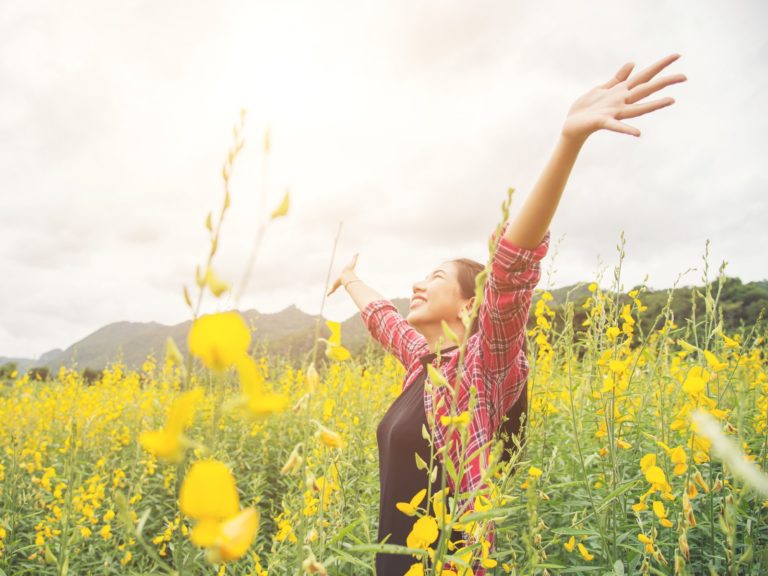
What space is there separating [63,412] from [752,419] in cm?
664

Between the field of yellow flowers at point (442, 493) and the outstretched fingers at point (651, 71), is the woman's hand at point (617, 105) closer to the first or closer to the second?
the outstretched fingers at point (651, 71)

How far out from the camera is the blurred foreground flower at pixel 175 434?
42 centimetres

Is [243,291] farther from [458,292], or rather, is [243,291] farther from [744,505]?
[744,505]

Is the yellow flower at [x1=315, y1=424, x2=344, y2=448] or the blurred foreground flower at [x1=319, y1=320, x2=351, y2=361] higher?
the blurred foreground flower at [x1=319, y1=320, x2=351, y2=361]

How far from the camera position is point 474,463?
1.93m

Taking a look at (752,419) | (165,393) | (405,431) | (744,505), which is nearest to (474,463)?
(405,431)

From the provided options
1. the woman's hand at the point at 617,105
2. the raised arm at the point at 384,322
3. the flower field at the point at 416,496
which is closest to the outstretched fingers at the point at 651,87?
the woman's hand at the point at 617,105

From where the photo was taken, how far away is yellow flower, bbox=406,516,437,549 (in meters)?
1.23

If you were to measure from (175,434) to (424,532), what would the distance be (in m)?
1.01

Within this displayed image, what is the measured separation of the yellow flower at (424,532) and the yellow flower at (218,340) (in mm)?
976

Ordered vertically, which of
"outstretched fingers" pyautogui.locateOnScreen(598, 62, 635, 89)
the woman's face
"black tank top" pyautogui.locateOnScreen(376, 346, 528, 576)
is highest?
"outstretched fingers" pyautogui.locateOnScreen(598, 62, 635, 89)

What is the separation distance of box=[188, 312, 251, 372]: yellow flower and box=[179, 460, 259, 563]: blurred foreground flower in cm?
10

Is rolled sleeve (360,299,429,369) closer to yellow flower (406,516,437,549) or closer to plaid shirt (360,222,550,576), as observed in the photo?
plaid shirt (360,222,550,576)

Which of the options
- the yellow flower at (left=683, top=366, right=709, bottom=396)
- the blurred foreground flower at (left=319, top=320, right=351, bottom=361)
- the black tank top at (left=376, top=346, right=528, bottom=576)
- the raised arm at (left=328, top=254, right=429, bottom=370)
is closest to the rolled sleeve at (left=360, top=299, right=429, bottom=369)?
the raised arm at (left=328, top=254, right=429, bottom=370)
